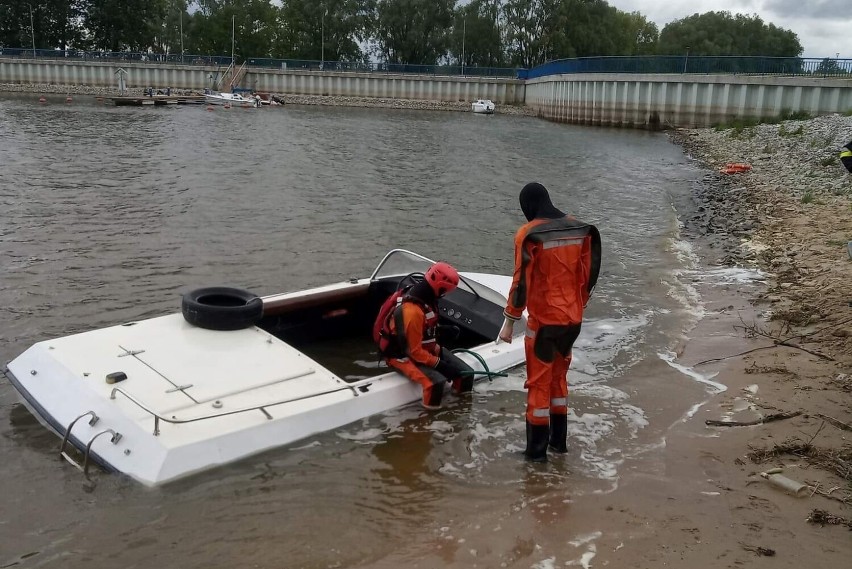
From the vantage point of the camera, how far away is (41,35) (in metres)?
86.1

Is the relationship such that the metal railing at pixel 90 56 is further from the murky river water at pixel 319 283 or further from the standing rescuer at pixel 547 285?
the standing rescuer at pixel 547 285

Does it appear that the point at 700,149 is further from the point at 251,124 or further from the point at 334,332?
the point at 334,332

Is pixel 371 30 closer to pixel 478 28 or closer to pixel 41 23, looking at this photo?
pixel 478 28

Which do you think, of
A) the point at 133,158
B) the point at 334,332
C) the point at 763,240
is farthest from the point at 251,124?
the point at 334,332

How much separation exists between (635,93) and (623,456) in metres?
45.6

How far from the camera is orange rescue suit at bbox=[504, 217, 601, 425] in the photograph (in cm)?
517

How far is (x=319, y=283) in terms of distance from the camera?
11680 millimetres

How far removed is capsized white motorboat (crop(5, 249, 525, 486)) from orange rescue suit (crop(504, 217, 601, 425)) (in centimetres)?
142

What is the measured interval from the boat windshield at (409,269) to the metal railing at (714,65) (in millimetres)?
32526

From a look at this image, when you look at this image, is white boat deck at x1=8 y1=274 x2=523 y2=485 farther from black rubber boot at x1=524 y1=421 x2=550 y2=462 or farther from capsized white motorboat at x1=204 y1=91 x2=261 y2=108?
capsized white motorboat at x1=204 y1=91 x2=261 y2=108

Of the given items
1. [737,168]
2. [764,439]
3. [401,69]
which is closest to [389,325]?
[764,439]

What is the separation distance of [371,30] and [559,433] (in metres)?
97.2

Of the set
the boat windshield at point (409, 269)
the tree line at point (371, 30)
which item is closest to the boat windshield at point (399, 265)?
the boat windshield at point (409, 269)

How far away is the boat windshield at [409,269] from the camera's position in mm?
7918
